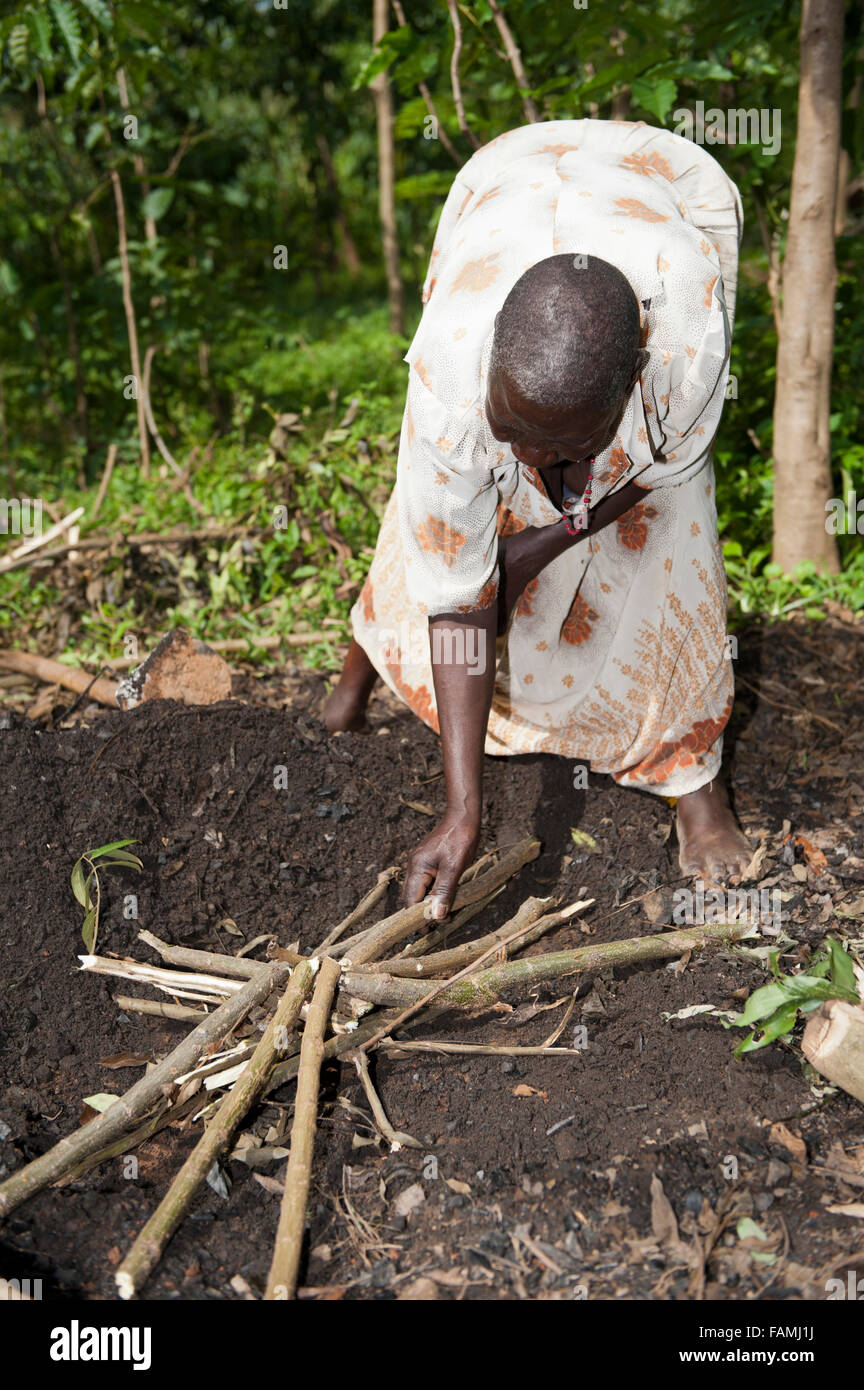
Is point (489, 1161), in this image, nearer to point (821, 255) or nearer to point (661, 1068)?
point (661, 1068)

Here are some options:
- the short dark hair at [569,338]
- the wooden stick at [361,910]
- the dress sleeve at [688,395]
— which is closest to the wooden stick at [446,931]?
the wooden stick at [361,910]

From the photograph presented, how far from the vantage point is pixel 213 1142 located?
177 cm

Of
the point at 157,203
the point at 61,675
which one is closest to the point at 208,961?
the point at 61,675

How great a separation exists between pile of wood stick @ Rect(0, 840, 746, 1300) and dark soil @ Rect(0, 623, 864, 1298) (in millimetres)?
57

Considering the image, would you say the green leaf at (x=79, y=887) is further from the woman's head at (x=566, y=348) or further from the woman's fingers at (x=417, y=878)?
the woman's head at (x=566, y=348)

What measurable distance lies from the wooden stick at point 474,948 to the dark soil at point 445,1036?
0.28ft

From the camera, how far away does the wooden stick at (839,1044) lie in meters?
1.79

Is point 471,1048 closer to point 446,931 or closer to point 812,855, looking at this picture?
point 446,931

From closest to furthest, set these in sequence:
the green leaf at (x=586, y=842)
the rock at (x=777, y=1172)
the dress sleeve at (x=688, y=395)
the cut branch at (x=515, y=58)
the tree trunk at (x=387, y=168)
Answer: the rock at (x=777, y=1172), the dress sleeve at (x=688, y=395), the green leaf at (x=586, y=842), the cut branch at (x=515, y=58), the tree trunk at (x=387, y=168)

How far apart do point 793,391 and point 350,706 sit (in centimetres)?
179

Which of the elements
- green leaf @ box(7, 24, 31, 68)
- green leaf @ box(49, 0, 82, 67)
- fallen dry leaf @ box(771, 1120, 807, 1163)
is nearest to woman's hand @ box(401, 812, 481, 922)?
fallen dry leaf @ box(771, 1120, 807, 1163)

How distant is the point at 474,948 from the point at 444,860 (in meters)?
0.20

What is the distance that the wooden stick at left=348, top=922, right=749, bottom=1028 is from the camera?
6.66 ft

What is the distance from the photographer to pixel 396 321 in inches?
283
